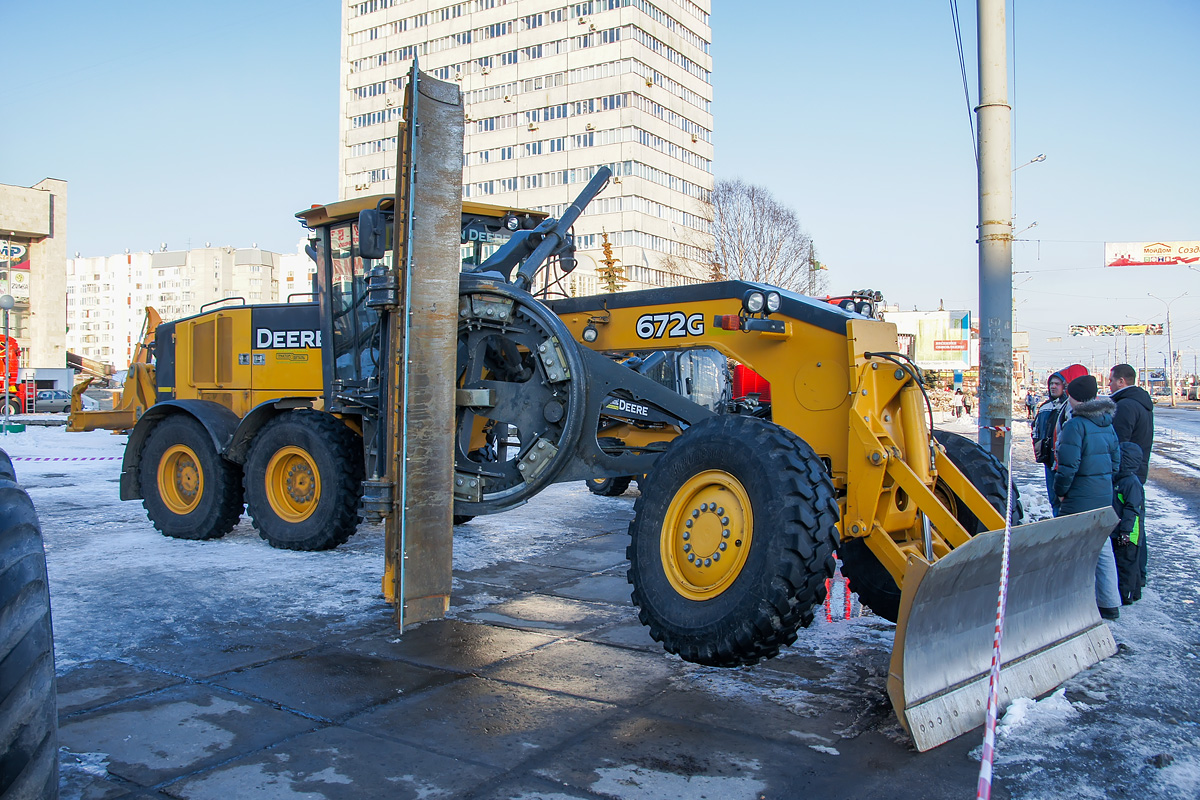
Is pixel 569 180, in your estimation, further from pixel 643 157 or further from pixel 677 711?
pixel 677 711

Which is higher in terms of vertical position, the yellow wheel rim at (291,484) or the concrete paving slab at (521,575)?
the yellow wheel rim at (291,484)

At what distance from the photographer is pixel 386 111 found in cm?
8512

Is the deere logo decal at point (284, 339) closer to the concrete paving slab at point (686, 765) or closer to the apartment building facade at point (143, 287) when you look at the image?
the concrete paving slab at point (686, 765)

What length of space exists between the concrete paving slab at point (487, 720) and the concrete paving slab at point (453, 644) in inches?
16.1

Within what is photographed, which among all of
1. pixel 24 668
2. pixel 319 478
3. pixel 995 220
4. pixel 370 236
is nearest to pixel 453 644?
pixel 370 236

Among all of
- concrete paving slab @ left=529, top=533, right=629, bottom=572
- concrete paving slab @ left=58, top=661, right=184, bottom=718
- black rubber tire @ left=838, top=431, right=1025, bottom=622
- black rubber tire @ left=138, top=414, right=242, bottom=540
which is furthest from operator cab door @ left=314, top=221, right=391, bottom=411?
black rubber tire @ left=838, top=431, right=1025, bottom=622

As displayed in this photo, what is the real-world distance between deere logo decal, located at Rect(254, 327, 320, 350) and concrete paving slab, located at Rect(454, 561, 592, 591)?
291cm

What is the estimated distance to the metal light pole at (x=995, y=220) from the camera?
8.48 m

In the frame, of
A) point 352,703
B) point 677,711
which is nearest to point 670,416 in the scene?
point 677,711

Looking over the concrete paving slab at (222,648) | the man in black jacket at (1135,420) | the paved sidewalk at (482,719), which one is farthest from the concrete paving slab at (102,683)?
the man in black jacket at (1135,420)

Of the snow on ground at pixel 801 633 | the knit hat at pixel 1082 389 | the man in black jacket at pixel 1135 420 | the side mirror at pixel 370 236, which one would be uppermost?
the side mirror at pixel 370 236

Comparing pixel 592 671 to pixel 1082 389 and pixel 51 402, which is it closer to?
pixel 1082 389

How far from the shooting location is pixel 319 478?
25.7 ft

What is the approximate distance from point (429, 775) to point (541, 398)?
295 centimetres
